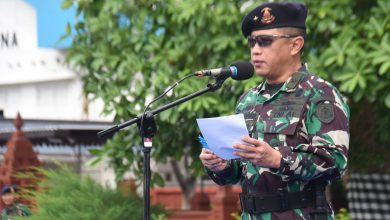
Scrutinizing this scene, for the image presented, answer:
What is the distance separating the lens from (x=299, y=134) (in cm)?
429

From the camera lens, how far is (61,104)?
27250 millimetres

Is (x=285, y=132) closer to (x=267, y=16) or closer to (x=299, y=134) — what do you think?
(x=299, y=134)

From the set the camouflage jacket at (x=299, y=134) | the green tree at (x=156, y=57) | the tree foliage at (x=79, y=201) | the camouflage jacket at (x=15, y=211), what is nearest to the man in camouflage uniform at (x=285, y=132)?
the camouflage jacket at (x=299, y=134)

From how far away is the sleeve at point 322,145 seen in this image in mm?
4121

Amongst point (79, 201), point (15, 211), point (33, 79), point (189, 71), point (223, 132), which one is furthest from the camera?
point (33, 79)

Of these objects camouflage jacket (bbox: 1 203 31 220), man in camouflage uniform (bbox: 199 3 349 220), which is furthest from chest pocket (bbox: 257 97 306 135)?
camouflage jacket (bbox: 1 203 31 220)

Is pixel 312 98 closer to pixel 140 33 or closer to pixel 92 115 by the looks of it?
pixel 140 33

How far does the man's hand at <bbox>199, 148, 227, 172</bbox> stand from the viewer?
14.5 ft

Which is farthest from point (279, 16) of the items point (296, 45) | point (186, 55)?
point (186, 55)

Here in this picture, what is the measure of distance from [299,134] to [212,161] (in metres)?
0.44

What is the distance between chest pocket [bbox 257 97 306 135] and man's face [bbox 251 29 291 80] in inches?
6.0

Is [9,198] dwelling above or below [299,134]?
below

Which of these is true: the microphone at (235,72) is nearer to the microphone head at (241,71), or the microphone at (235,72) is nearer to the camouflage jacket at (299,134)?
the microphone head at (241,71)

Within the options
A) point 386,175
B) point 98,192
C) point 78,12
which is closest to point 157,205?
point 98,192
